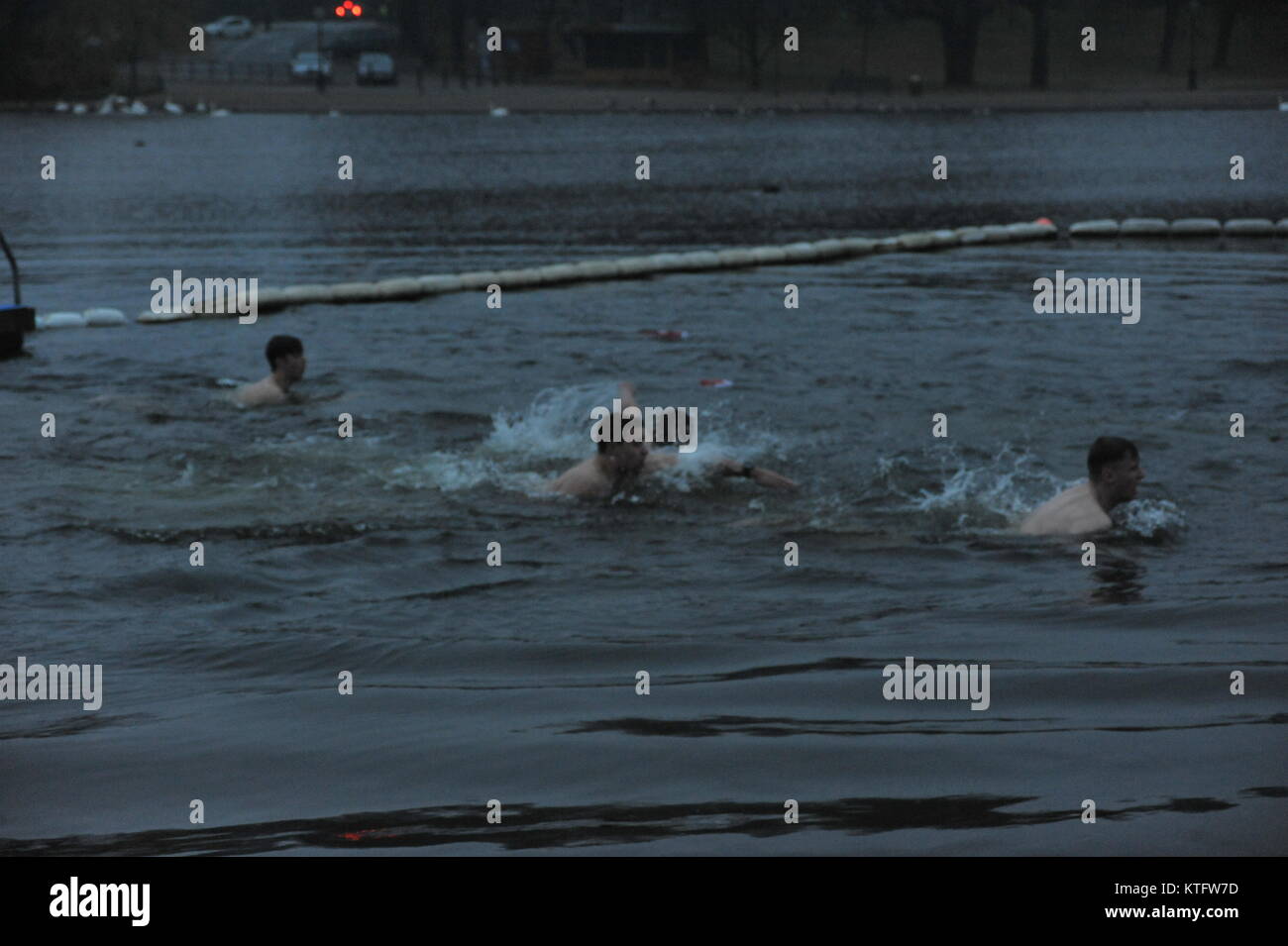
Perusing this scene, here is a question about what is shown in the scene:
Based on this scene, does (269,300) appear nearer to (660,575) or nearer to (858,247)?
(858,247)

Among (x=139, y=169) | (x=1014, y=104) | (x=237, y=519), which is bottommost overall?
(x=237, y=519)

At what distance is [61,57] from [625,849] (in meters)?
73.0

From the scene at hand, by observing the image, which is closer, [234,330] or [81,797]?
[81,797]

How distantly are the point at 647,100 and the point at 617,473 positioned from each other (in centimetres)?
6275

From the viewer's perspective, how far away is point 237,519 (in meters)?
11.5

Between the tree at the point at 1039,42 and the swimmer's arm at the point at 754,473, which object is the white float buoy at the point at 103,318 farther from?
the tree at the point at 1039,42

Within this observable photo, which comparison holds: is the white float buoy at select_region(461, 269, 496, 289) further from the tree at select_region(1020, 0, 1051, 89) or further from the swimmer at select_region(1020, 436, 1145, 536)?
the tree at select_region(1020, 0, 1051, 89)

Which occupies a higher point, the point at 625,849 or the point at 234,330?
the point at 234,330

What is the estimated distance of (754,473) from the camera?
39.0ft

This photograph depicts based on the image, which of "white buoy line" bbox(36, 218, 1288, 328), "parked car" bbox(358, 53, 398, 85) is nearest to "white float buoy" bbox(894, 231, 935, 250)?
"white buoy line" bbox(36, 218, 1288, 328)

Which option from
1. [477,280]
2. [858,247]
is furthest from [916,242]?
[477,280]

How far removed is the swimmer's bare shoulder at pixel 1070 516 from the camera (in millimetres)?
10562
